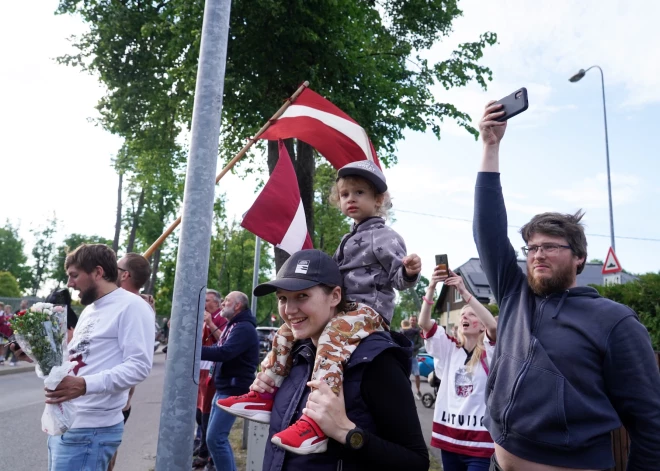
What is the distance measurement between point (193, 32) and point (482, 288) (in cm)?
4168

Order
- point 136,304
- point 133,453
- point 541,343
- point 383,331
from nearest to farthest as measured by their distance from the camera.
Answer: point 383,331 < point 541,343 < point 136,304 < point 133,453

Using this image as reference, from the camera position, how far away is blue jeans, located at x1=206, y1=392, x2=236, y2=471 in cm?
564

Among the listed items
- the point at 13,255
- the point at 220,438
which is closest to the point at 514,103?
the point at 220,438

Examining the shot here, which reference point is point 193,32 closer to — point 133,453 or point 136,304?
point 133,453

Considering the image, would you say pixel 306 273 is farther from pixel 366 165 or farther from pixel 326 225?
pixel 326 225

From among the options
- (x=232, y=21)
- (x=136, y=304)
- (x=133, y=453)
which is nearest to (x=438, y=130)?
(x=232, y=21)

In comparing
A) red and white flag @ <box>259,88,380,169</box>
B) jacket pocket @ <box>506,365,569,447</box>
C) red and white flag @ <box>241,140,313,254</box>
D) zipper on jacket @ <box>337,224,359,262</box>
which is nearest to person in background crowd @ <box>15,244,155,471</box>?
zipper on jacket @ <box>337,224,359,262</box>

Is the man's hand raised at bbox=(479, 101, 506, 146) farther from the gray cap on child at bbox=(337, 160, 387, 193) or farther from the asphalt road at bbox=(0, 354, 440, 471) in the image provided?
the asphalt road at bbox=(0, 354, 440, 471)

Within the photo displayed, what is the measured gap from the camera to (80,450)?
313 centimetres

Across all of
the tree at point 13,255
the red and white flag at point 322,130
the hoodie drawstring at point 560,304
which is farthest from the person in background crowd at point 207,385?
the tree at point 13,255

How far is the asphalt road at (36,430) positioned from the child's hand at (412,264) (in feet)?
19.1

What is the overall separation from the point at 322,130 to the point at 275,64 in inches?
223

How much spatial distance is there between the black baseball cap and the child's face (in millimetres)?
636

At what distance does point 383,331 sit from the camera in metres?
2.21
